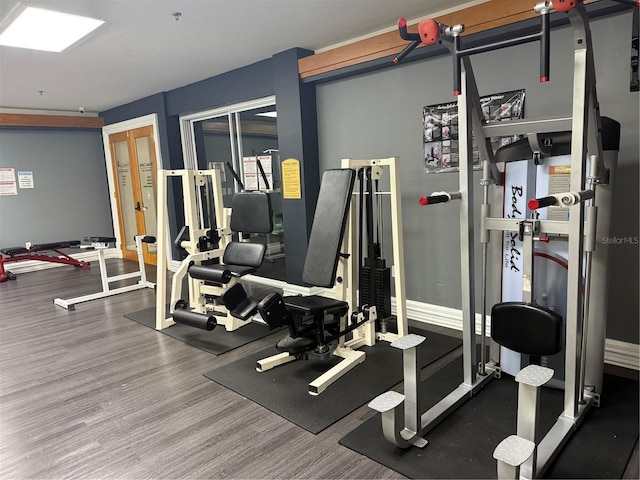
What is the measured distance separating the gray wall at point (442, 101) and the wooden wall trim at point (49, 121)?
4.26m

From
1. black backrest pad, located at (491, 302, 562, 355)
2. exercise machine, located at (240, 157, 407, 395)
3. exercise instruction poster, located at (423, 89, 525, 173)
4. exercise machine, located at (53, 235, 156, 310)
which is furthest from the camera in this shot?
exercise machine, located at (53, 235, 156, 310)

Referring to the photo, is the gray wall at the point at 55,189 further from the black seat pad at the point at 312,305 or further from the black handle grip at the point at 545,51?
the black handle grip at the point at 545,51

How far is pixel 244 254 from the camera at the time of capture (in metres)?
3.37

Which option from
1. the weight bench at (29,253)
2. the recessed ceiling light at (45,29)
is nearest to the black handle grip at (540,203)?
the recessed ceiling light at (45,29)

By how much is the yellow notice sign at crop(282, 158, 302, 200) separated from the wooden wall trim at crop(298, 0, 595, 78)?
75 cm

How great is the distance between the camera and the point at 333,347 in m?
2.58

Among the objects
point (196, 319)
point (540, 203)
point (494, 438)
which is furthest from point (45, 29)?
point (494, 438)

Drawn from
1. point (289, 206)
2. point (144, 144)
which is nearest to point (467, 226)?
point (289, 206)

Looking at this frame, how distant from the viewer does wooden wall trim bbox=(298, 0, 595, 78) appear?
2.45 metres

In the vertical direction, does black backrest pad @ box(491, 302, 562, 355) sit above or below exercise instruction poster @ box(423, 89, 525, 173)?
below

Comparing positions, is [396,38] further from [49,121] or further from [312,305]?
[49,121]

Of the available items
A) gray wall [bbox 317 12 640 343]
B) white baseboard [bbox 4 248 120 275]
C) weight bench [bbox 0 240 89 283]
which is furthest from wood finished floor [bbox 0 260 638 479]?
white baseboard [bbox 4 248 120 275]

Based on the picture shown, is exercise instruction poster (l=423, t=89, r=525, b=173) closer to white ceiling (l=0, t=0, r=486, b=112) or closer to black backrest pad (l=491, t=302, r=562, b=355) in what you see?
white ceiling (l=0, t=0, r=486, b=112)

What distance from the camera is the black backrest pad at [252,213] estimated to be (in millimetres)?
3373
